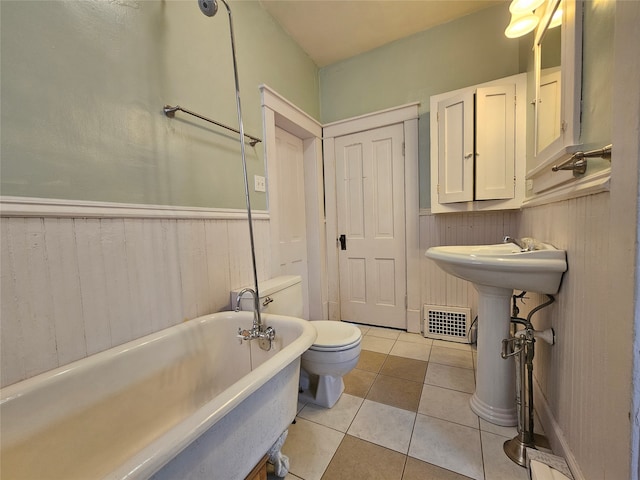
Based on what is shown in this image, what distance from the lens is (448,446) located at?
44.6 inches

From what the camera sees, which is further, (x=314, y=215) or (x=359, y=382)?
(x=314, y=215)

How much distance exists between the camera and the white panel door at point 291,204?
2197mm

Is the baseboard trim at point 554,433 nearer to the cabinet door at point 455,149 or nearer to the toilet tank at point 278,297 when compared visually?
the cabinet door at point 455,149

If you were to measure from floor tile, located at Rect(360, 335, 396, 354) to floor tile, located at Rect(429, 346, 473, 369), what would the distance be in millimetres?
323

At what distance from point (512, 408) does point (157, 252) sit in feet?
6.05

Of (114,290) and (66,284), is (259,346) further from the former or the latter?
(66,284)

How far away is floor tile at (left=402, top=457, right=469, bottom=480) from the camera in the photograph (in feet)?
3.26

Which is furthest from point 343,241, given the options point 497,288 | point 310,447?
point 310,447

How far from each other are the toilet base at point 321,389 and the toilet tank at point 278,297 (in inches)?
15.1

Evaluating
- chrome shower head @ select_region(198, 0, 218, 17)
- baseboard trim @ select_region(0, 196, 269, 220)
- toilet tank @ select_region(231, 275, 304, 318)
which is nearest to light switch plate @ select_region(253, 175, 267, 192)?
baseboard trim @ select_region(0, 196, 269, 220)

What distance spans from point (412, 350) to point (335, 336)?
96cm

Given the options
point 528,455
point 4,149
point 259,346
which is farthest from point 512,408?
point 4,149

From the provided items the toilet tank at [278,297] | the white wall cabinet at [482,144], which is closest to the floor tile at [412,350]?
the toilet tank at [278,297]

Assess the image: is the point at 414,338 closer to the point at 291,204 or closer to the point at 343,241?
the point at 343,241
